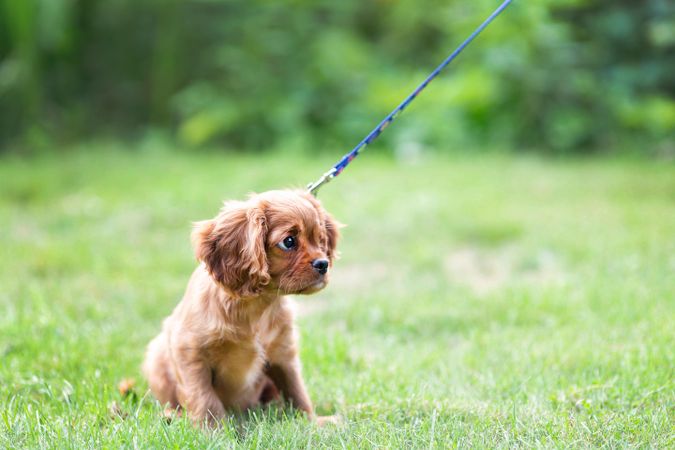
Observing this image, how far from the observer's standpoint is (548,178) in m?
8.43

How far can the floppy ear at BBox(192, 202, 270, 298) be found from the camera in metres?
2.98

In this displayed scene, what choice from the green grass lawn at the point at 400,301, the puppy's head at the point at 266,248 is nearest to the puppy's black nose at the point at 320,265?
the puppy's head at the point at 266,248

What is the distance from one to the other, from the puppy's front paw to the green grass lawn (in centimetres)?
5

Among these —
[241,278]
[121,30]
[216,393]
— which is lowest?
[216,393]

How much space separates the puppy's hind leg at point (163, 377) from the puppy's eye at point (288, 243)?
806mm

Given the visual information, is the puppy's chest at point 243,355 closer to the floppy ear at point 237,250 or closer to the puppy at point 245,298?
the puppy at point 245,298

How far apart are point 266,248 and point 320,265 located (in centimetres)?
23

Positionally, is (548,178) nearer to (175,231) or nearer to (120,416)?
(175,231)

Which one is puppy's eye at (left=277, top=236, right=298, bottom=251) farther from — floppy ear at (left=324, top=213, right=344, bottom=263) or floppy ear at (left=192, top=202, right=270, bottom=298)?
floppy ear at (left=324, top=213, right=344, bottom=263)

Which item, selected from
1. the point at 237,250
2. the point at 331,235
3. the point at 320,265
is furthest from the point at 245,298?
the point at 331,235

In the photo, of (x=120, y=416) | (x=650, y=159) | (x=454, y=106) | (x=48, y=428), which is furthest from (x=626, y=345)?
(x=454, y=106)

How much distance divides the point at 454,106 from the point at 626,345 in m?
6.56

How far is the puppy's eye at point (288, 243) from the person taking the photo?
3.03 meters

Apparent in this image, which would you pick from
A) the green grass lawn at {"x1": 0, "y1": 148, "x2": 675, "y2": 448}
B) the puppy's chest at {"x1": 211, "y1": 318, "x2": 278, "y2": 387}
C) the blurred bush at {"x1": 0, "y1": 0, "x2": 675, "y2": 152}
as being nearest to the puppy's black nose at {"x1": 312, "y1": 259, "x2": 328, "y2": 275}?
the puppy's chest at {"x1": 211, "y1": 318, "x2": 278, "y2": 387}
